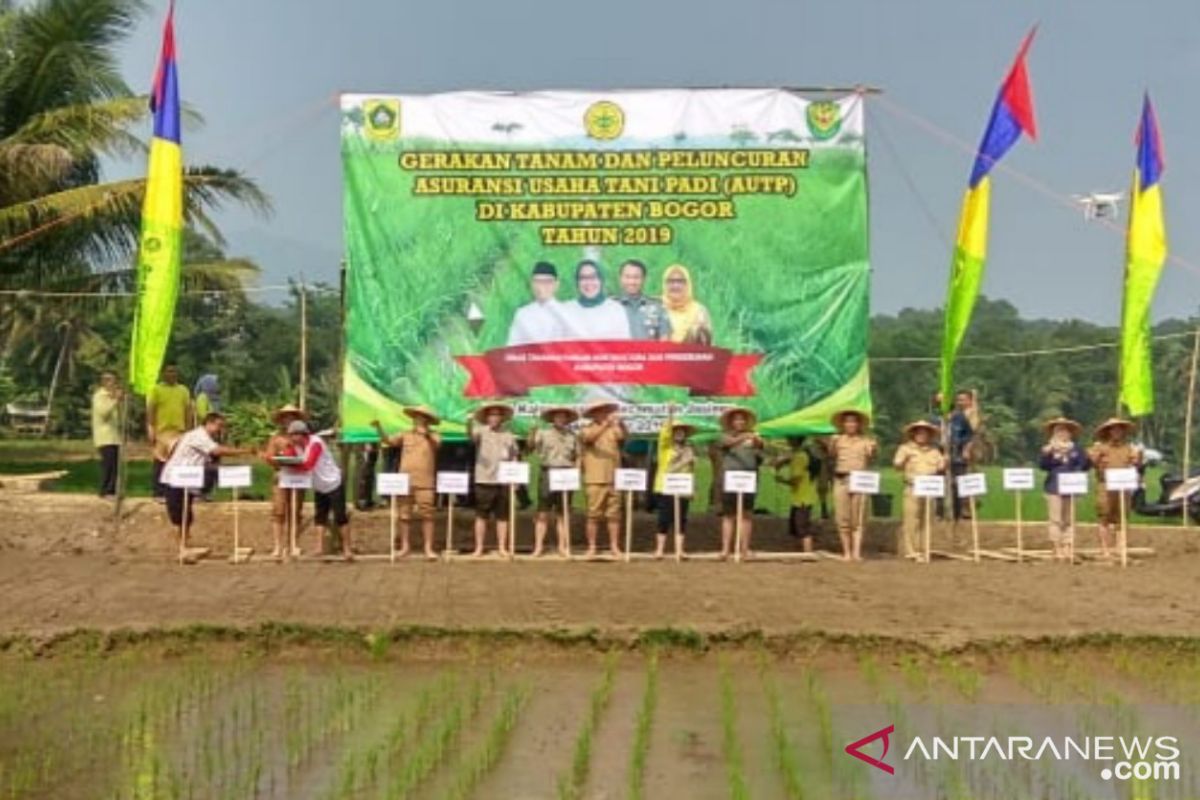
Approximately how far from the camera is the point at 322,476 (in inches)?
555

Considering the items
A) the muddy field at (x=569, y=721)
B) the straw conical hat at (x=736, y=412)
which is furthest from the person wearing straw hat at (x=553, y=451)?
the muddy field at (x=569, y=721)

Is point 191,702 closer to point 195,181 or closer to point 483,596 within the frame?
point 483,596

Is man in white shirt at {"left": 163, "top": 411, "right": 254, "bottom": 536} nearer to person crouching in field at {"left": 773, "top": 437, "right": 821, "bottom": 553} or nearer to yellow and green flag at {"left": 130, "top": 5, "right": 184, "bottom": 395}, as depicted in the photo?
yellow and green flag at {"left": 130, "top": 5, "right": 184, "bottom": 395}

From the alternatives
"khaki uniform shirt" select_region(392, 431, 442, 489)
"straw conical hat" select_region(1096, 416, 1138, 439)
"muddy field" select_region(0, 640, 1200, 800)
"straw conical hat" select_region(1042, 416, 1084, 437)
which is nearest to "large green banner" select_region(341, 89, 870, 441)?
"khaki uniform shirt" select_region(392, 431, 442, 489)

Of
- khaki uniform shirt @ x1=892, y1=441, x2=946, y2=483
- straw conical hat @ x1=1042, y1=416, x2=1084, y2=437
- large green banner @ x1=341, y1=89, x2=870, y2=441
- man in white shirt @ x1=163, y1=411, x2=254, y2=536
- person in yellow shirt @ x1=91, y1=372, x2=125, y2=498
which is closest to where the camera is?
man in white shirt @ x1=163, y1=411, x2=254, y2=536

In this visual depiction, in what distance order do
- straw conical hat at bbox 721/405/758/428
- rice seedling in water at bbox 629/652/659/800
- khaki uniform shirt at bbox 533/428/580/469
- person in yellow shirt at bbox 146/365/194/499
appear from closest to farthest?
1. rice seedling in water at bbox 629/652/659/800
2. khaki uniform shirt at bbox 533/428/580/469
3. straw conical hat at bbox 721/405/758/428
4. person in yellow shirt at bbox 146/365/194/499

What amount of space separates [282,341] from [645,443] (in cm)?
3286

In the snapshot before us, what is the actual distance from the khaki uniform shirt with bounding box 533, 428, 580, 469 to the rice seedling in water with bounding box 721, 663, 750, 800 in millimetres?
4732

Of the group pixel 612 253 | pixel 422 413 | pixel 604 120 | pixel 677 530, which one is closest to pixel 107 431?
pixel 422 413

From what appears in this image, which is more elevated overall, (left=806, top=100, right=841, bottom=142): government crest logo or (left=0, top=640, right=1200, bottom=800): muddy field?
(left=806, top=100, right=841, bottom=142): government crest logo

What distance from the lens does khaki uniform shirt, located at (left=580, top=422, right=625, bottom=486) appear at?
14500 mm

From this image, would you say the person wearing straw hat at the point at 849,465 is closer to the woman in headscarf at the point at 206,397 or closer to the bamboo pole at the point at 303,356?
the bamboo pole at the point at 303,356

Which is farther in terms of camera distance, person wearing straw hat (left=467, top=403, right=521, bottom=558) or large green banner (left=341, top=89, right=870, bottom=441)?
large green banner (left=341, top=89, right=870, bottom=441)

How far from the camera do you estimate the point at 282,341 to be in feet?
155
